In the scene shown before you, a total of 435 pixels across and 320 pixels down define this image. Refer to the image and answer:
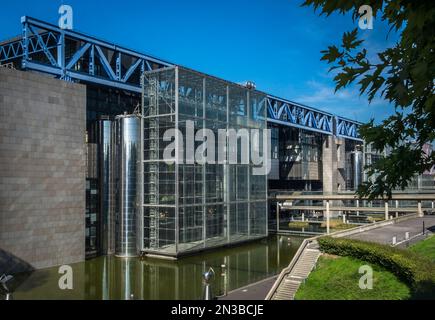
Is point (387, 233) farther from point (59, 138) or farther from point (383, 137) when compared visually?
point (383, 137)

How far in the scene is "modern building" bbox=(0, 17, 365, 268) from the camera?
37.0 m

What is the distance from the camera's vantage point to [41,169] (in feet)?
125

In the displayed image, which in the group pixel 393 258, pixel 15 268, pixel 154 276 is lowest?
pixel 154 276

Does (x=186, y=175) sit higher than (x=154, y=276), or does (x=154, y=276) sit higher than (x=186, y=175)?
(x=186, y=175)

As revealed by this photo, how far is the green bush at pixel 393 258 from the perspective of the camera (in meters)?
24.1

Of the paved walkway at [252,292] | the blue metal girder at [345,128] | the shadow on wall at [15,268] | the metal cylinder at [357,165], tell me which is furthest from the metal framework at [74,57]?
the blue metal girder at [345,128]

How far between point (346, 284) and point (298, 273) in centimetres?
517

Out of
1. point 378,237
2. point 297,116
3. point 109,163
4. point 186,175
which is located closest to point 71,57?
point 109,163

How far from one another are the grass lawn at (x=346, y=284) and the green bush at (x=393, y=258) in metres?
0.45

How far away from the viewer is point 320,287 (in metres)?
28.5

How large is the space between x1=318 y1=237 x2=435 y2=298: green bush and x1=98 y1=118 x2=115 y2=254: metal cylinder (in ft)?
76.1

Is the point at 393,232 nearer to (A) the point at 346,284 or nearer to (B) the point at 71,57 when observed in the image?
(A) the point at 346,284

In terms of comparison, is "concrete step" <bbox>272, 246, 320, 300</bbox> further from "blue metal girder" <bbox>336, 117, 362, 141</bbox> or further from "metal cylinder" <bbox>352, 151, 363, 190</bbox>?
"blue metal girder" <bbox>336, 117, 362, 141</bbox>

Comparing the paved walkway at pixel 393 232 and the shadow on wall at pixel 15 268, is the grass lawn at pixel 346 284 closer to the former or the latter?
the paved walkway at pixel 393 232
